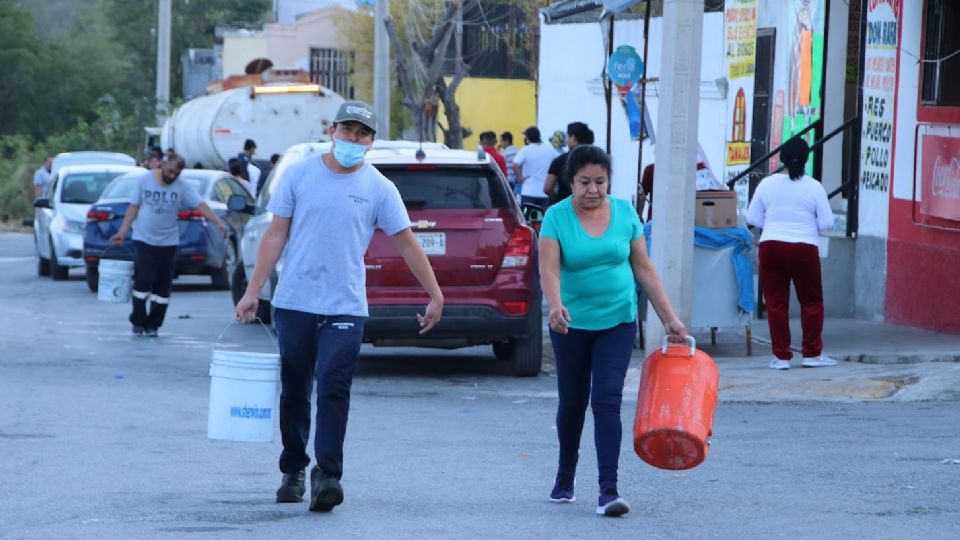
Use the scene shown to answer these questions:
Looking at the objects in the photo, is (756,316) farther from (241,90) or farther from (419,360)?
(241,90)

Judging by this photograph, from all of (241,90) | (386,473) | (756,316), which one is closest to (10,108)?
(241,90)

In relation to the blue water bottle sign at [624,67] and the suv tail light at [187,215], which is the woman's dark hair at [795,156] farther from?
the suv tail light at [187,215]

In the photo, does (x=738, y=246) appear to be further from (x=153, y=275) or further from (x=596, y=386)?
(x=596, y=386)

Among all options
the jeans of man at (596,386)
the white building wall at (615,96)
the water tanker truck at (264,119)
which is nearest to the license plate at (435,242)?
the jeans of man at (596,386)

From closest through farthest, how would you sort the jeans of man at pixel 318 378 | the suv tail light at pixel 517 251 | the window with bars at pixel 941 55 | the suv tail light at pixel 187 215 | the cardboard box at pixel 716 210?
the jeans of man at pixel 318 378 → the suv tail light at pixel 517 251 → the cardboard box at pixel 716 210 → the window with bars at pixel 941 55 → the suv tail light at pixel 187 215

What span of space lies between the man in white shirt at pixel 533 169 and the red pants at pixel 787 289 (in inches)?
340

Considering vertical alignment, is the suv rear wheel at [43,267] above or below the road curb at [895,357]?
below

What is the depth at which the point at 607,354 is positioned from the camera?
7977mm

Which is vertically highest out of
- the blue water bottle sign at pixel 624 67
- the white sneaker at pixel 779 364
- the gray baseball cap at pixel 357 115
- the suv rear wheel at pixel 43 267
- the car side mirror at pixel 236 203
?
the blue water bottle sign at pixel 624 67

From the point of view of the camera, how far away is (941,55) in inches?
622

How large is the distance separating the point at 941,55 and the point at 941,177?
113 cm

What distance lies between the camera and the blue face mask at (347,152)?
790cm

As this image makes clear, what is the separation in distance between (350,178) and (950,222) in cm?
869

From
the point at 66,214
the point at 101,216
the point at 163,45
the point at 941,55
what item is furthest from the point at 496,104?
the point at 941,55
